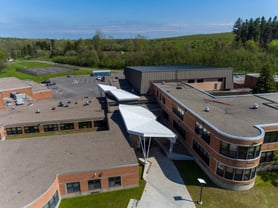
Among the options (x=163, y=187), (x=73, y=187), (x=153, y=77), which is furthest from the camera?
(x=153, y=77)

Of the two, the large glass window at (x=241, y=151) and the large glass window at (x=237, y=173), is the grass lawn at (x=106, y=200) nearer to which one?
the large glass window at (x=237, y=173)

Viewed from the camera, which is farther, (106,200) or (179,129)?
(179,129)

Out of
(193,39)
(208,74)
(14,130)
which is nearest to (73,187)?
(14,130)

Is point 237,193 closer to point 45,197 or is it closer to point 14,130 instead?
point 45,197

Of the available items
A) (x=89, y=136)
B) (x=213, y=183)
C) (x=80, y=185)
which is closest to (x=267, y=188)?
(x=213, y=183)

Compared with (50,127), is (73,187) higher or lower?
lower

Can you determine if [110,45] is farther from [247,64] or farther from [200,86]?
[200,86]

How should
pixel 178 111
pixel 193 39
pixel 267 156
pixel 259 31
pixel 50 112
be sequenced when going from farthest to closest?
pixel 193 39
pixel 259 31
pixel 50 112
pixel 178 111
pixel 267 156
